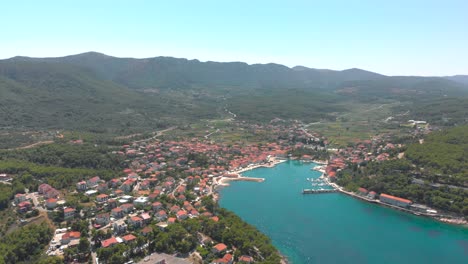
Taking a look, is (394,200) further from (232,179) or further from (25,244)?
(25,244)

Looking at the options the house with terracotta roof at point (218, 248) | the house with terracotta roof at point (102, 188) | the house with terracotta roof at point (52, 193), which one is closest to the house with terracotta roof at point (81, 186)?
the house with terracotta roof at point (102, 188)

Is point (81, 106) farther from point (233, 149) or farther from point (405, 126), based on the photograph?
point (405, 126)

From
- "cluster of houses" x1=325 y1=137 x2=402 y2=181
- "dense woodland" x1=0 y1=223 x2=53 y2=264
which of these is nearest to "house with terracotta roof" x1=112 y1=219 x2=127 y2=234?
"dense woodland" x1=0 y1=223 x2=53 y2=264

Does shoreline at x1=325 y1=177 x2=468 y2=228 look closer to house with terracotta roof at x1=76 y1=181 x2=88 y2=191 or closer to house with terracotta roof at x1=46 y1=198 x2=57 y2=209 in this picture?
house with terracotta roof at x1=76 y1=181 x2=88 y2=191

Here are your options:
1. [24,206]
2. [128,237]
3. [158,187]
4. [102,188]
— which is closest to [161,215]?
[128,237]

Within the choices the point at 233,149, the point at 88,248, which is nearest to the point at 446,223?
the point at 88,248
